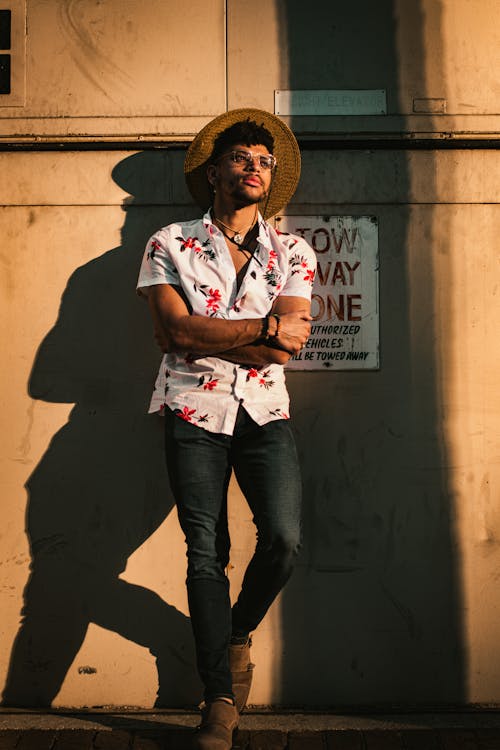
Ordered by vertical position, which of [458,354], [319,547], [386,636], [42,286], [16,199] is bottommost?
[386,636]

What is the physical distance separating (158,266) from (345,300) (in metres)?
0.88

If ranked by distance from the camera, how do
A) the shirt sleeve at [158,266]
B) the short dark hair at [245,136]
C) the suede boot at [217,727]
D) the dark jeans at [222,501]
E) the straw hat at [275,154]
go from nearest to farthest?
1. the suede boot at [217,727]
2. the dark jeans at [222,501]
3. the shirt sleeve at [158,266]
4. the short dark hair at [245,136]
5. the straw hat at [275,154]

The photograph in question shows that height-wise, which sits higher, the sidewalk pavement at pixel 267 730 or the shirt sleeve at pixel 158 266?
the shirt sleeve at pixel 158 266

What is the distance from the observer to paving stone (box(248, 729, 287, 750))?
3193mm

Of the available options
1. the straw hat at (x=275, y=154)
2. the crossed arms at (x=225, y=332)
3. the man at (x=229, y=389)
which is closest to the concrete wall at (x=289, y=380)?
the straw hat at (x=275, y=154)

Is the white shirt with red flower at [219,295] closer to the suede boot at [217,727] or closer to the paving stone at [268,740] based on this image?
the suede boot at [217,727]

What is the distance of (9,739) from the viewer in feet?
10.8

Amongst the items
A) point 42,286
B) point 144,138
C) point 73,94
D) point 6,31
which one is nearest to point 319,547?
point 42,286

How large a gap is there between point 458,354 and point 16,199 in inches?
81.5

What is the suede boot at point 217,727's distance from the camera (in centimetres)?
288

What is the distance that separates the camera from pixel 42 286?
3.73 m

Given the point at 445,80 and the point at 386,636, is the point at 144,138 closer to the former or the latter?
the point at 445,80

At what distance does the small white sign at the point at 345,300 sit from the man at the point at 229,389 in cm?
28

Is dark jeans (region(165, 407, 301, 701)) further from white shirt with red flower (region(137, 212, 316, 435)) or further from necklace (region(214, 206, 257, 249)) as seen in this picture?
necklace (region(214, 206, 257, 249))
